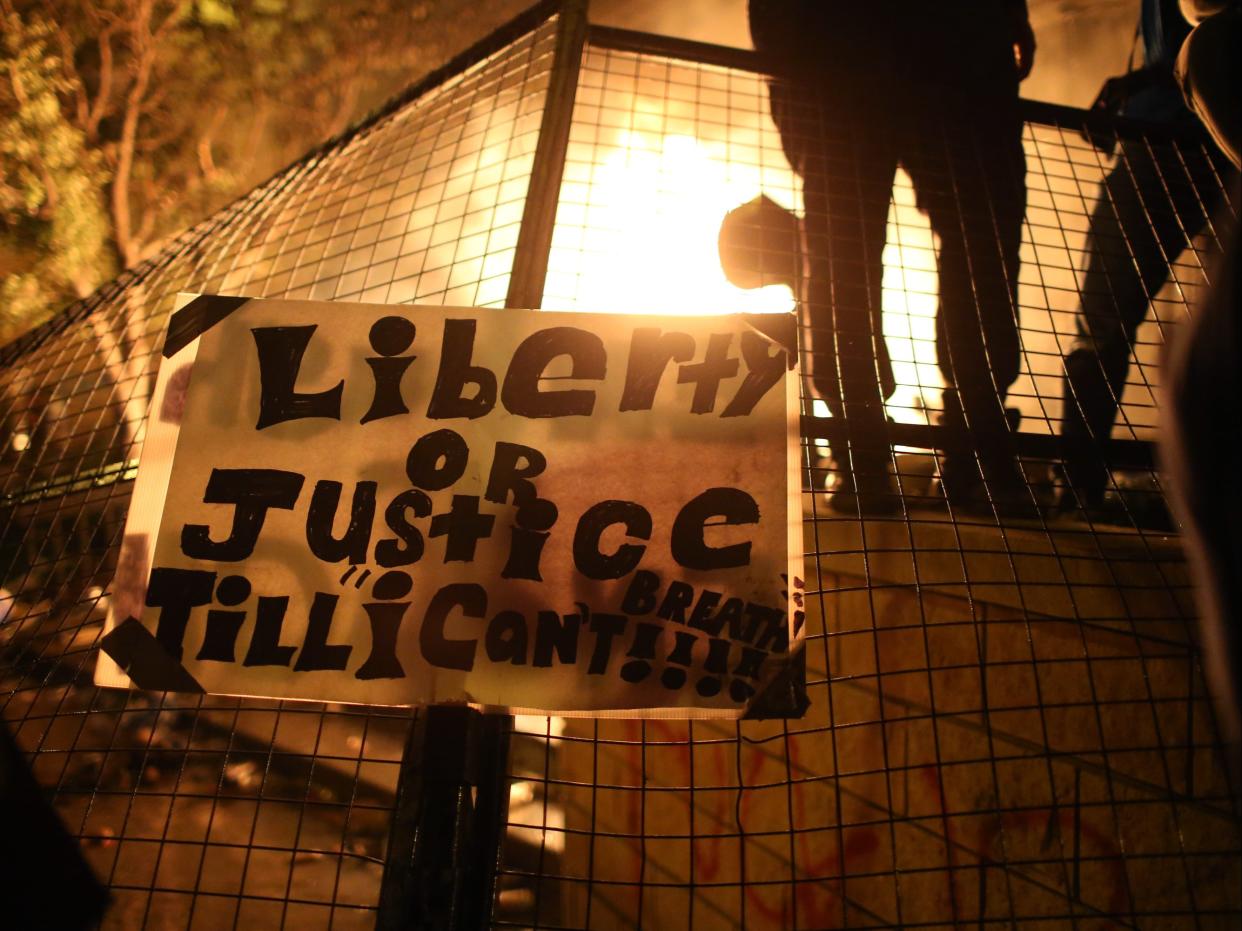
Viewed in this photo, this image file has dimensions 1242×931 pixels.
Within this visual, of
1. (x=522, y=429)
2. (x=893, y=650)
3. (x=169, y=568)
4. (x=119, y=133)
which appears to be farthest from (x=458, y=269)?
(x=119, y=133)

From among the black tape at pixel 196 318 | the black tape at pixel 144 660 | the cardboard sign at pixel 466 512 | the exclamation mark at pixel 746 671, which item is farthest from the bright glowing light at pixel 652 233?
the black tape at pixel 144 660

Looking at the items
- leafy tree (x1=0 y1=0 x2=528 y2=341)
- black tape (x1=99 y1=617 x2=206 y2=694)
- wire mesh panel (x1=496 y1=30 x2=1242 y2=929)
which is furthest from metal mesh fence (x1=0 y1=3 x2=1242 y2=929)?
leafy tree (x1=0 y1=0 x2=528 y2=341)

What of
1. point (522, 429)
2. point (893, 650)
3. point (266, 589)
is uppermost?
point (522, 429)

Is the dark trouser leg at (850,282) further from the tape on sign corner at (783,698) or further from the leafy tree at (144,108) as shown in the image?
the leafy tree at (144,108)

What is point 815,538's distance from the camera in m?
1.16

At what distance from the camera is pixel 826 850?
54.2 inches

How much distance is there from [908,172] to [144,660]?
1.70m

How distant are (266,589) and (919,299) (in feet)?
4.48

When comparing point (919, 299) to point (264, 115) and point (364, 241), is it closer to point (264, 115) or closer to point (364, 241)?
point (364, 241)

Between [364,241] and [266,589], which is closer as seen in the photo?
[266,589]

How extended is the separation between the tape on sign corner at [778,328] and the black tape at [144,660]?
887 mm

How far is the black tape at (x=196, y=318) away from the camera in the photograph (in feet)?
3.45

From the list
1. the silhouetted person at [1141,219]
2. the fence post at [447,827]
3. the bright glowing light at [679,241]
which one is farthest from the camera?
the silhouetted person at [1141,219]

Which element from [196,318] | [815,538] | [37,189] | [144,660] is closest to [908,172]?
[815,538]
